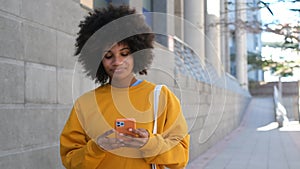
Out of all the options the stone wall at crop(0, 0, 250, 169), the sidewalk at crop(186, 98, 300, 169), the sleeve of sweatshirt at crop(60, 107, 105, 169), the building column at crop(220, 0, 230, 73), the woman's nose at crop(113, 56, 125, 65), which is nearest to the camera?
the sleeve of sweatshirt at crop(60, 107, 105, 169)

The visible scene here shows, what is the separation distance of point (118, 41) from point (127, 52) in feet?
A: 0.22

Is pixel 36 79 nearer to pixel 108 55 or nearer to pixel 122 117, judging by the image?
pixel 108 55

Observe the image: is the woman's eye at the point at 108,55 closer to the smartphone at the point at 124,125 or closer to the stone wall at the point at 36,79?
the smartphone at the point at 124,125

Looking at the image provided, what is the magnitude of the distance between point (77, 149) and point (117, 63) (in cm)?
44

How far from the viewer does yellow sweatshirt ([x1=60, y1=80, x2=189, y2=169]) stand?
7.80 ft

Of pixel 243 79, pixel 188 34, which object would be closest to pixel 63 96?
pixel 188 34

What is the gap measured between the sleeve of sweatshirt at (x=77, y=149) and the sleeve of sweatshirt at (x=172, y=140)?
0.23m

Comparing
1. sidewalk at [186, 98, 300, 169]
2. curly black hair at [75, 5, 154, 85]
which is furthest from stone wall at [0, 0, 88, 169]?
sidewalk at [186, 98, 300, 169]

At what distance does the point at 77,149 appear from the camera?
7.80 feet

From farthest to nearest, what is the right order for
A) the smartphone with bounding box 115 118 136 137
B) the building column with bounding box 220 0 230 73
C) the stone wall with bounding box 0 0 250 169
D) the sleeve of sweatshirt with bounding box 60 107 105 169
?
the building column with bounding box 220 0 230 73 → the stone wall with bounding box 0 0 250 169 → the sleeve of sweatshirt with bounding box 60 107 105 169 → the smartphone with bounding box 115 118 136 137

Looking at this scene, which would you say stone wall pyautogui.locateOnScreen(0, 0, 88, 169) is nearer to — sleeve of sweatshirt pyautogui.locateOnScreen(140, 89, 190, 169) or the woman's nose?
the woman's nose

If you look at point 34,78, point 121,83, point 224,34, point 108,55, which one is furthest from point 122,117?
point 224,34

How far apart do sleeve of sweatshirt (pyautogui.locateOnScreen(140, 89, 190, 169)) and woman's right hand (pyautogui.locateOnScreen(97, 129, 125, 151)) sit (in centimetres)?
21

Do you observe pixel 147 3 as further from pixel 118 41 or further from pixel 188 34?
pixel 118 41
